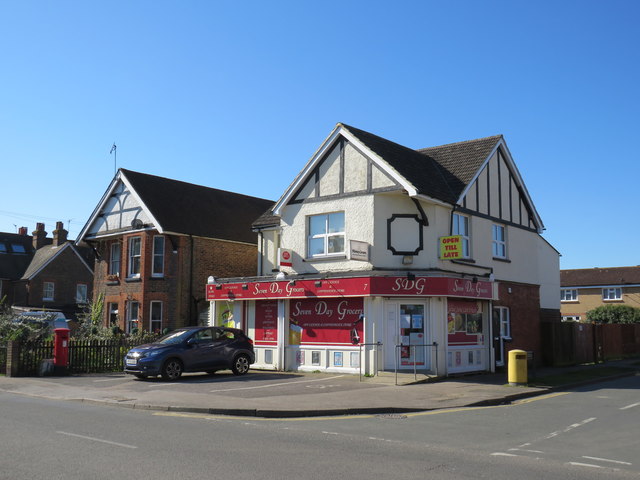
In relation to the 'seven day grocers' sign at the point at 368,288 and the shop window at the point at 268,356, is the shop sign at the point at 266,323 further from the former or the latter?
the 'seven day grocers' sign at the point at 368,288

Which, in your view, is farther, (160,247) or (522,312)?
(160,247)

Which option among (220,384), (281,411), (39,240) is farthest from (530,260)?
(39,240)

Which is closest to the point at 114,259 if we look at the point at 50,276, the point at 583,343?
the point at 50,276

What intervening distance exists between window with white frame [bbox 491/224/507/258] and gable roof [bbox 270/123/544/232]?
2570 mm

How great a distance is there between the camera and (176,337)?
1969cm

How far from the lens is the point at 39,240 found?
54.6 meters

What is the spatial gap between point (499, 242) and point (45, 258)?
38.7 metres

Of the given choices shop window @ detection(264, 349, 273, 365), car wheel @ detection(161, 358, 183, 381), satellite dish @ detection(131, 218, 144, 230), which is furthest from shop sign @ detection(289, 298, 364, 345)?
satellite dish @ detection(131, 218, 144, 230)

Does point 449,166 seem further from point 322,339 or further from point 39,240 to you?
point 39,240

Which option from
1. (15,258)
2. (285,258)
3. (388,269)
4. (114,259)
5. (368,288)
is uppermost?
(15,258)

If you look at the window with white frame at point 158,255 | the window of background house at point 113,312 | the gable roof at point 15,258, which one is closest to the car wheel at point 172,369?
the window with white frame at point 158,255

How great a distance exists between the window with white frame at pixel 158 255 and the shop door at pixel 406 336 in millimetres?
12953

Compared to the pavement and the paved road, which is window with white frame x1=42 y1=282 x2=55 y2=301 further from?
the paved road

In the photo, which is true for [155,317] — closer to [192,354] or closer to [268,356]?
[268,356]
